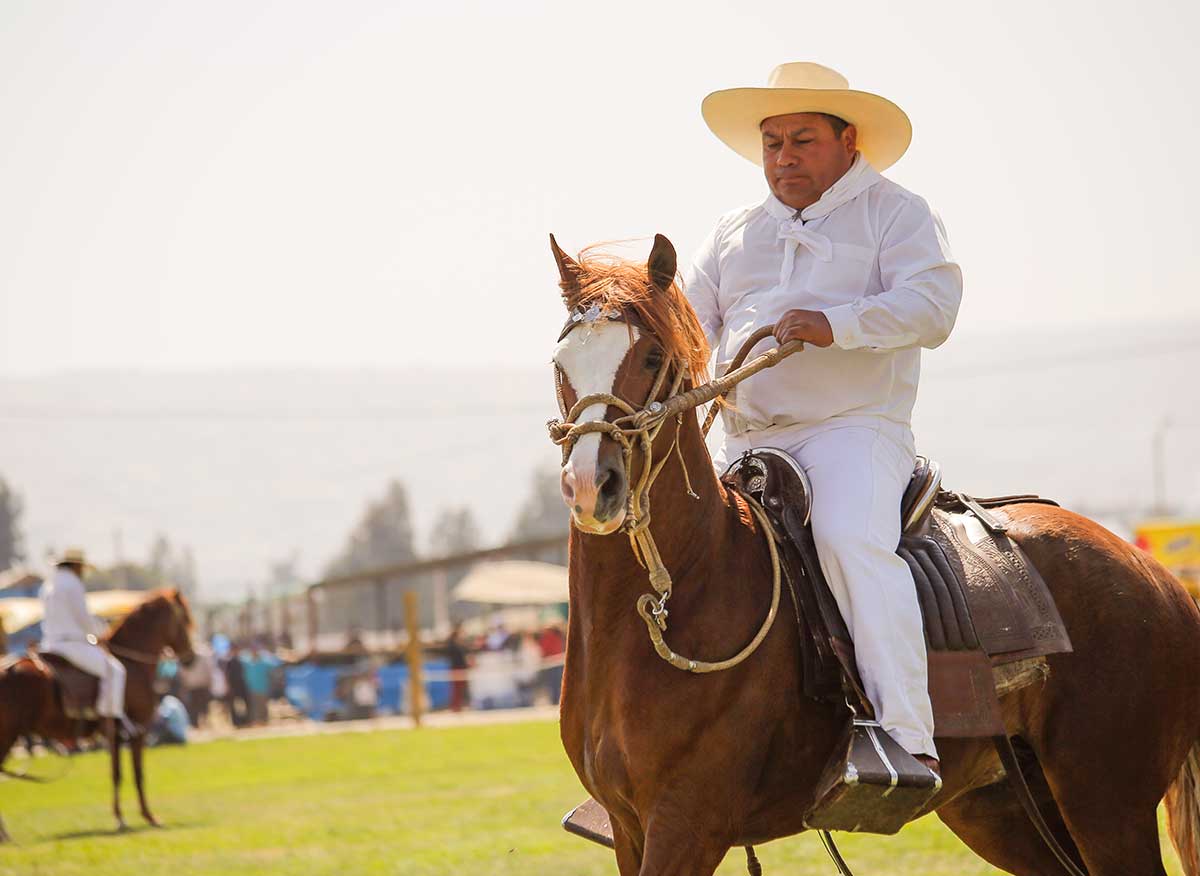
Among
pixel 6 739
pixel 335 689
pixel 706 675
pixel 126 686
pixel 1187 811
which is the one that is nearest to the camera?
pixel 706 675

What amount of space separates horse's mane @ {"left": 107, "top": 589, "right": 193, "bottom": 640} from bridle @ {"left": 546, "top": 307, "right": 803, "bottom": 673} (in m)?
14.3

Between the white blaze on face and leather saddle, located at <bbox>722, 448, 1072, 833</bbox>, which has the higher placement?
the white blaze on face

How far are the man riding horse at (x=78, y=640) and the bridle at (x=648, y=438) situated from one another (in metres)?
13.1

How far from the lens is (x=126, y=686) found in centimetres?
1688

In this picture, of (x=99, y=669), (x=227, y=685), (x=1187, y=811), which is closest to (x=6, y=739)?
(x=99, y=669)

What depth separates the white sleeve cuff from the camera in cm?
497

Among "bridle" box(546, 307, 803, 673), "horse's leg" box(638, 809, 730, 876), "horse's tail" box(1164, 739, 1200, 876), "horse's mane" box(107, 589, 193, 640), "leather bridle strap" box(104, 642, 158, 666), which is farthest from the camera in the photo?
"horse's mane" box(107, 589, 193, 640)

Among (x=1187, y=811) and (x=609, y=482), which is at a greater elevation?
(x=609, y=482)

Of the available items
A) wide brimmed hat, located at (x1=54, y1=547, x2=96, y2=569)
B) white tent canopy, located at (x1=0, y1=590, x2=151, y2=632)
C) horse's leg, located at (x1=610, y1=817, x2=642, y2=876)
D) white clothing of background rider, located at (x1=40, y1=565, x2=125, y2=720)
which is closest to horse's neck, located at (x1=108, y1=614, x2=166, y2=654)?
white clothing of background rider, located at (x1=40, y1=565, x2=125, y2=720)

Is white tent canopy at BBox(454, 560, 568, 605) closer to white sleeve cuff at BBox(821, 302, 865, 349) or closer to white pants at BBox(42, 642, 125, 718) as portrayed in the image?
white pants at BBox(42, 642, 125, 718)

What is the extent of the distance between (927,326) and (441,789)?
12404 millimetres

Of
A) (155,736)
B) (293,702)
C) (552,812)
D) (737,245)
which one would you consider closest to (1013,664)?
(737,245)

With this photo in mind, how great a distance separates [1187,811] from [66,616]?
1356cm

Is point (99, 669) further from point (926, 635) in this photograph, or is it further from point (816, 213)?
point (926, 635)
